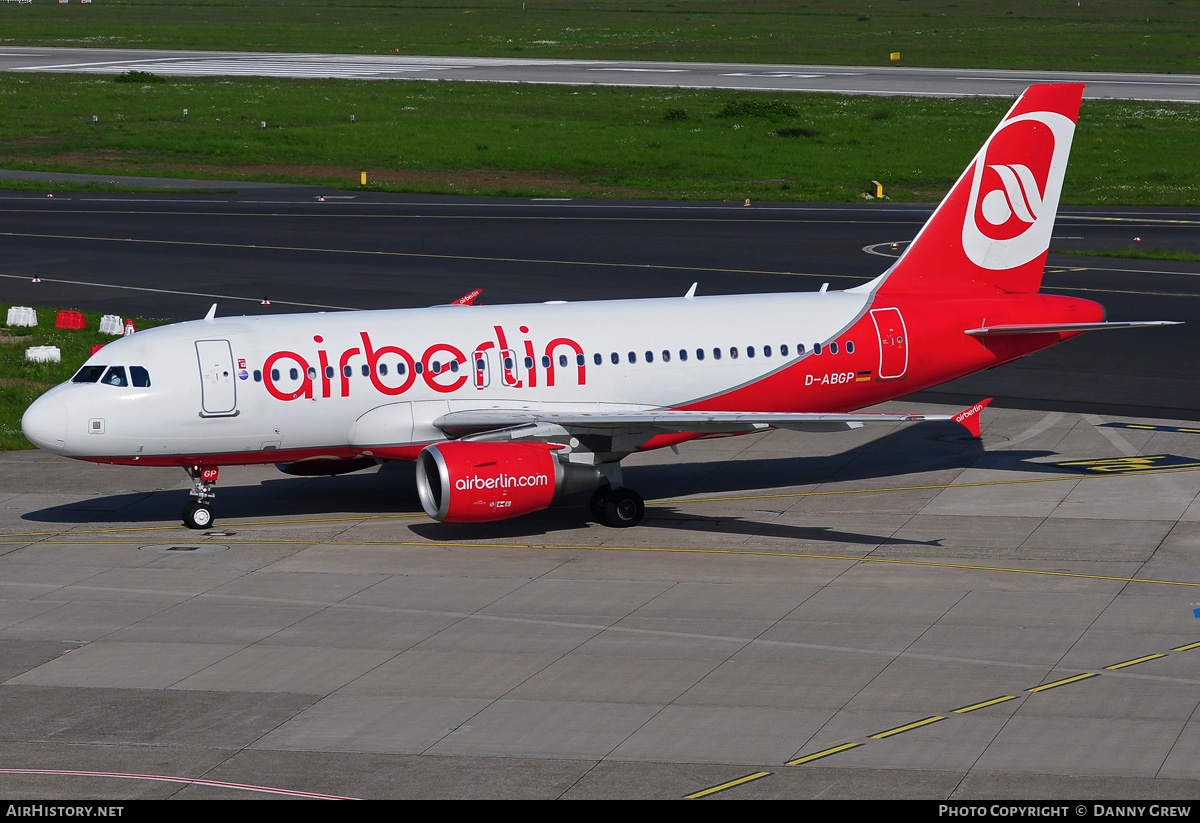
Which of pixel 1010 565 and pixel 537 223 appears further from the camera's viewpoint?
pixel 537 223

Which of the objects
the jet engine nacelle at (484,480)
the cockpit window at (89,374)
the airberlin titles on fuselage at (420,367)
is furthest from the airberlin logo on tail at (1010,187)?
the cockpit window at (89,374)

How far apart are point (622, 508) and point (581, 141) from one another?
72575 millimetres

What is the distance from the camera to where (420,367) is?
3309cm

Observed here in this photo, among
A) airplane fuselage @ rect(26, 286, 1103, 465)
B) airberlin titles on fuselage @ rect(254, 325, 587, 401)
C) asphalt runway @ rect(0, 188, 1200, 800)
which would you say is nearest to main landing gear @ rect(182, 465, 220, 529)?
asphalt runway @ rect(0, 188, 1200, 800)

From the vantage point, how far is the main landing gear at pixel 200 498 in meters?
33.6

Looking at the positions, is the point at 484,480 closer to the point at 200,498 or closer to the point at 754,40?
the point at 200,498

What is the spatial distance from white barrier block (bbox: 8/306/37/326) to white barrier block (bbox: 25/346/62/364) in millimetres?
5308

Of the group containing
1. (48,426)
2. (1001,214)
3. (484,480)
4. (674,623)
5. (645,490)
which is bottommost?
(674,623)

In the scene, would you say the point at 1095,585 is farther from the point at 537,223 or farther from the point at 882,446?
the point at 537,223

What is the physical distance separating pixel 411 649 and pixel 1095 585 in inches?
516

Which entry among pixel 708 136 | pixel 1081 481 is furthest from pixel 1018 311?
pixel 708 136

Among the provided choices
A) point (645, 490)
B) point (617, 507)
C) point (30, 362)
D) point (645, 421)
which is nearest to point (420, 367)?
point (645, 421)

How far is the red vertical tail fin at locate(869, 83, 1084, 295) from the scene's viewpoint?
37219 mm

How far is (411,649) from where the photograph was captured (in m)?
25.9
